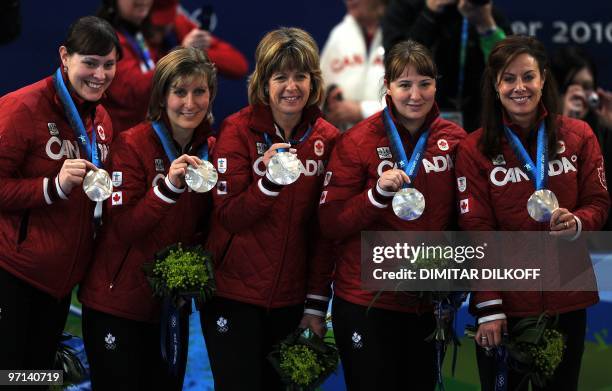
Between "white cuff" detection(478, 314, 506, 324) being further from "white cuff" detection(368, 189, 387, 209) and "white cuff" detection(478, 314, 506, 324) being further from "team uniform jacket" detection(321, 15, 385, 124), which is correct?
"team uniform jacket" detection(321, 15, 385, 124)

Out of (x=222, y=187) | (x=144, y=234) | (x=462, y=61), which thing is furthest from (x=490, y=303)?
(x=462, y=61)

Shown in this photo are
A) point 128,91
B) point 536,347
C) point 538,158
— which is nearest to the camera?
point 536,347

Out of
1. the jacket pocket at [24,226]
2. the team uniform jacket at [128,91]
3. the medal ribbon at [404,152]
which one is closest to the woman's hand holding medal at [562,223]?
the medal ribbon at [404,152]

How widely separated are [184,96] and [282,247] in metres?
0.80

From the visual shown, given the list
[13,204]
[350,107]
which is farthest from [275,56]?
[350,107]

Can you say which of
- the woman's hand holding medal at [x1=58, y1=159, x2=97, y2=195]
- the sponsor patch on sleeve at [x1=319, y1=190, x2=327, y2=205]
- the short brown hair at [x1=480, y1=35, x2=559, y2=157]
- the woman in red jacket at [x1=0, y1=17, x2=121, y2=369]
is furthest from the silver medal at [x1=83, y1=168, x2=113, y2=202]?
the short brown hair at [x1=480, y1=35, x2=559, y2=157]

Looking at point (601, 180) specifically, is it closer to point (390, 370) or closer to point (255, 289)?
point (390, 370)

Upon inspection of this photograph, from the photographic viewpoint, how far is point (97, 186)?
4738 mm

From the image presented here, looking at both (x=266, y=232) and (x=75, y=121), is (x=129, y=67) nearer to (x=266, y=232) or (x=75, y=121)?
(x=75, y=121)

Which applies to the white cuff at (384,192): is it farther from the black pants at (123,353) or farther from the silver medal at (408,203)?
the black pants at (123,353)

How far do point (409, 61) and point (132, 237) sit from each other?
1.44 m

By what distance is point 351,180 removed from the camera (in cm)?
500

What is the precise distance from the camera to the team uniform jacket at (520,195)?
4934mm

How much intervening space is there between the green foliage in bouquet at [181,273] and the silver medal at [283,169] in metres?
0.52
